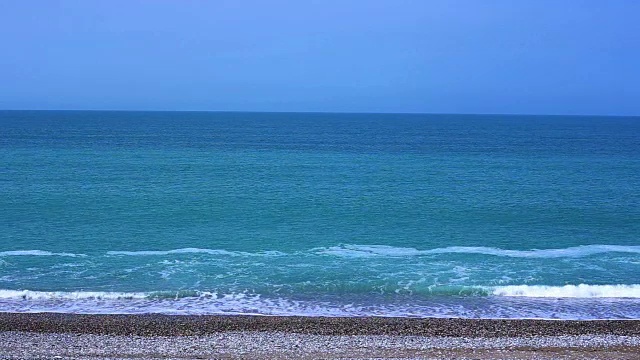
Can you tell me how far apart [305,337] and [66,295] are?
10.3 metres

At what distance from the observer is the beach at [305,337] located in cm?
1688

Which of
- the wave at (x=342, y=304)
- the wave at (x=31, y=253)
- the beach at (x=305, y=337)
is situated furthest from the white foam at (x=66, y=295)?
the wave at (x=31, y=253)

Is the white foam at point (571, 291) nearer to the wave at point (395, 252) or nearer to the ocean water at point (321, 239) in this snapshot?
the ocean water at point (321, 239)

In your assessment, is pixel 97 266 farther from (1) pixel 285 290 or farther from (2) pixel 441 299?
(2) pixel 441 299

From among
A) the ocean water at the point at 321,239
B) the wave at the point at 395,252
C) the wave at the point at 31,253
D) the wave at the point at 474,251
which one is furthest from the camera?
the wave at the point at 474,251

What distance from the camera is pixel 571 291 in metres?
24.4

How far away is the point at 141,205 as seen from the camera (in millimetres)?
41406

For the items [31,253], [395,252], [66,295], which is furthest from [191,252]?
[395,252]

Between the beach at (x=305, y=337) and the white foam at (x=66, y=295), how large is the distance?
7.65 ft

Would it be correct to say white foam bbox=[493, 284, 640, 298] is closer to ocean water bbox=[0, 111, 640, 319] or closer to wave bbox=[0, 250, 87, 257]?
ocean water bbox=[0, 111, 640, 319]

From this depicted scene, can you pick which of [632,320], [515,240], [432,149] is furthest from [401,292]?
[432,149]

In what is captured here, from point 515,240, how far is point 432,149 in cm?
5228

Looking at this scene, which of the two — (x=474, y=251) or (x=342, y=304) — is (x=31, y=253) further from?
(x=474, y=251)

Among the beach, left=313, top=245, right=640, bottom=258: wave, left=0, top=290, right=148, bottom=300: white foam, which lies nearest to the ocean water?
left=0, top=290, right=148, bottom=300: white foam
